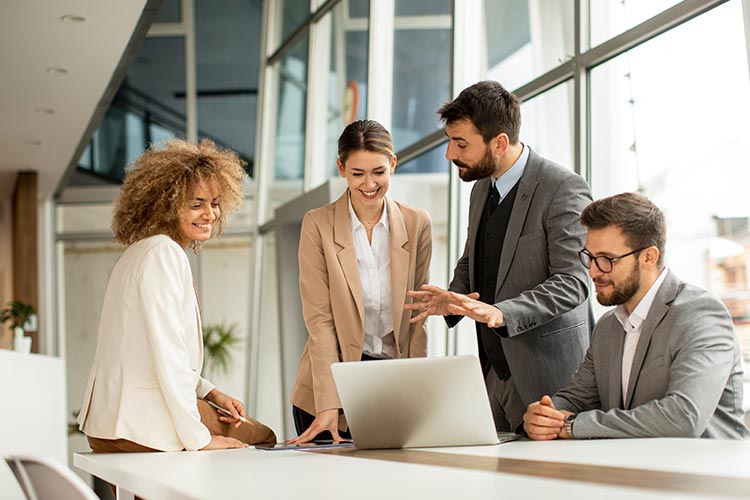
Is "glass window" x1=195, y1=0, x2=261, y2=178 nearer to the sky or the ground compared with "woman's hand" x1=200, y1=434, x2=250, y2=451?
nearer to the sky

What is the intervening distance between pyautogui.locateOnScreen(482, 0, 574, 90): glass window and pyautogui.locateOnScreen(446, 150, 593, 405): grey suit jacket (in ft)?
5.62

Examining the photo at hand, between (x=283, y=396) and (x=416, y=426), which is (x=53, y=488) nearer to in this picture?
(x=416, y=426)

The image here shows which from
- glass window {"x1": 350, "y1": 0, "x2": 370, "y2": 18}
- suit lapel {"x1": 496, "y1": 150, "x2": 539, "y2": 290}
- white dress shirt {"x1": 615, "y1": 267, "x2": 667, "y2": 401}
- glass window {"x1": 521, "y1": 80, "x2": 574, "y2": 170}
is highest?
glass window {"x1": 350, "y1": 0, "x2": 370, "y2": 18}

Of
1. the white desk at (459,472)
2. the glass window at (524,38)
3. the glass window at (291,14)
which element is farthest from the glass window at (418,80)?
the white desk at (459,472)

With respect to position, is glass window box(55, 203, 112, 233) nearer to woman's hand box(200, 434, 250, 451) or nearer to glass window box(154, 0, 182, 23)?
glass window box(154, 0, 182, 23)

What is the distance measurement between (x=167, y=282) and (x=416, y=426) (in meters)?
0.74

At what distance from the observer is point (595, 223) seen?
2.51 meters

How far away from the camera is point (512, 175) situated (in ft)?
9.64

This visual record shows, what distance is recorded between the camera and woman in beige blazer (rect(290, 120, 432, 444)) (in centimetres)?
295

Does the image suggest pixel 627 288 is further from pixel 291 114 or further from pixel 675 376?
pixel 291 114

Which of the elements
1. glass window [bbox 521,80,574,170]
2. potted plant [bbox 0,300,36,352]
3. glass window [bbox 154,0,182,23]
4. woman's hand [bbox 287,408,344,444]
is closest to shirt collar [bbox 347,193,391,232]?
woman's hand [bbox 287,408,344,444]

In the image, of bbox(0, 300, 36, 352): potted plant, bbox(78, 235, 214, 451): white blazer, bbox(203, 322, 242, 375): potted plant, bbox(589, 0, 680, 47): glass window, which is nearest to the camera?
bbox(78, 235, 214, 451): white blazer

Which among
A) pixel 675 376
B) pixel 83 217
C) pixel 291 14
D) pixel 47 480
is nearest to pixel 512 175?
pixel 675 376

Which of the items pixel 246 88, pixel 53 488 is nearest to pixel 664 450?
pixel 53 488
